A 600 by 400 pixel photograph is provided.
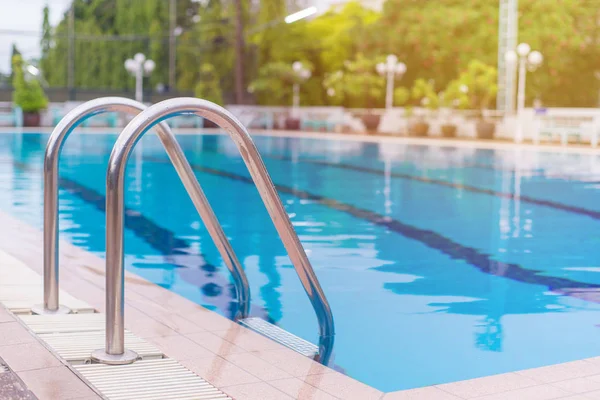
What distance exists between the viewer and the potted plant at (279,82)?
120 ft

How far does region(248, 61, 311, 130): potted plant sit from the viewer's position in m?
36.6

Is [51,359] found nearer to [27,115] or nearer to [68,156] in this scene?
[68,156]

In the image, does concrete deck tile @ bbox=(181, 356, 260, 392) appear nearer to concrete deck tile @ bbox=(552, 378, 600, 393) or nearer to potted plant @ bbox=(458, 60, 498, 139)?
concrete deck tile @ bbox=(552, 378, 600, 393)

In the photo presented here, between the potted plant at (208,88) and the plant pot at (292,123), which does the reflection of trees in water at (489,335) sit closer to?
the potted plant at (208,88)

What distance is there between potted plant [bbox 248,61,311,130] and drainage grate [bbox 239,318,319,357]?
101ft

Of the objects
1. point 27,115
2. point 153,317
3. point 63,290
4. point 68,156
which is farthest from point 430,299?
point 27,115

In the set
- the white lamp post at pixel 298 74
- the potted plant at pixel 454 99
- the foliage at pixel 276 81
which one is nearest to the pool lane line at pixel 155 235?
the potted plant at pixel 454 99

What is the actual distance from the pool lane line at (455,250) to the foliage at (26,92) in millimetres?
20947

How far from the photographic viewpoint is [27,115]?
3002cm

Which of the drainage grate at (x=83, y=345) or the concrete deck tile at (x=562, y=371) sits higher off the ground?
the drainage grate at (x=83, y=345)

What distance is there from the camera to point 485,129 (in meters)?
27.3

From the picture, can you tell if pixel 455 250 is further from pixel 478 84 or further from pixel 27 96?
pixel 27 96

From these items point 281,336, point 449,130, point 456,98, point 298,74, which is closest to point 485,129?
point 449,130

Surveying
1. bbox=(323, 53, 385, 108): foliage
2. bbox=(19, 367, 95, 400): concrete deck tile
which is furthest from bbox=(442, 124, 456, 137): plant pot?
bbox=(19, 367, 95, 400): concrete deck tile
